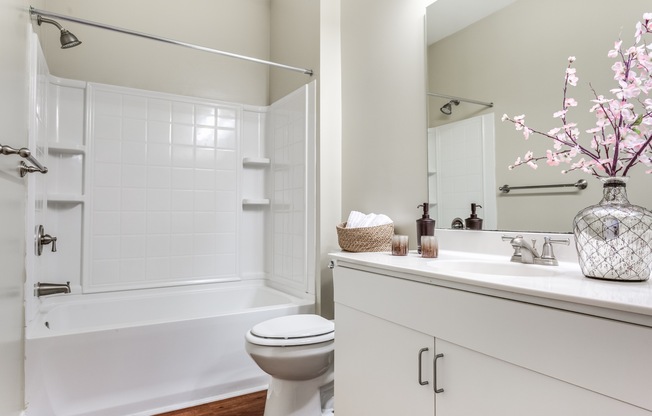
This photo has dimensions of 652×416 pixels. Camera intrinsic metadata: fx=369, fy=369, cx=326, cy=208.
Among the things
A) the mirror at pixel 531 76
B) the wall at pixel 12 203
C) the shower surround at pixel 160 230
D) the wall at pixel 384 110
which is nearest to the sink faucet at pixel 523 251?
the mirror at pixel 531 76

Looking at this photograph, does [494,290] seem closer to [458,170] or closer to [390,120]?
[458,170]

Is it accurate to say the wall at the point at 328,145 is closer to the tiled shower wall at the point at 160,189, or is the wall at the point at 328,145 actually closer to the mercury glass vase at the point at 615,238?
the tiled shower wall at the point at 160,189

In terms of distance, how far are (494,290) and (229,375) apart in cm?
173

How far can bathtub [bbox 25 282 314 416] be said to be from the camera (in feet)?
5.59

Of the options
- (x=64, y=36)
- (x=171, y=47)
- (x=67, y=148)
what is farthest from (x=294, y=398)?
(x=171, y=47)

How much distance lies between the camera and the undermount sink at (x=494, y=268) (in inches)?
43.1

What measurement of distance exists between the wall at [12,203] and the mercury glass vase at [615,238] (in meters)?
1.79

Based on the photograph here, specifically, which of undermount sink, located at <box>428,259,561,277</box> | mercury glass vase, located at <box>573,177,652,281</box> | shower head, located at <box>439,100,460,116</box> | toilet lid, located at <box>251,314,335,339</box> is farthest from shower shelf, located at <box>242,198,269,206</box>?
mercury glass vase, located at <box>573,177,652,281</box>

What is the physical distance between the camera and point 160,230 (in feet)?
8.79

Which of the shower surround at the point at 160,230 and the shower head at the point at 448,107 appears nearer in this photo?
the shower head at the point at 448,107

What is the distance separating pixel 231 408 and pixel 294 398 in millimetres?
468

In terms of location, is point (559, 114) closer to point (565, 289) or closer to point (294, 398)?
point (565, 289)

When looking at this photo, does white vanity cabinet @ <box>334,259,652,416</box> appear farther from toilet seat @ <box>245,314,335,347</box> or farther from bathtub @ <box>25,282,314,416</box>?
bathtub @ <box>25,282,314,416</box>

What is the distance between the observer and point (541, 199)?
129cm
